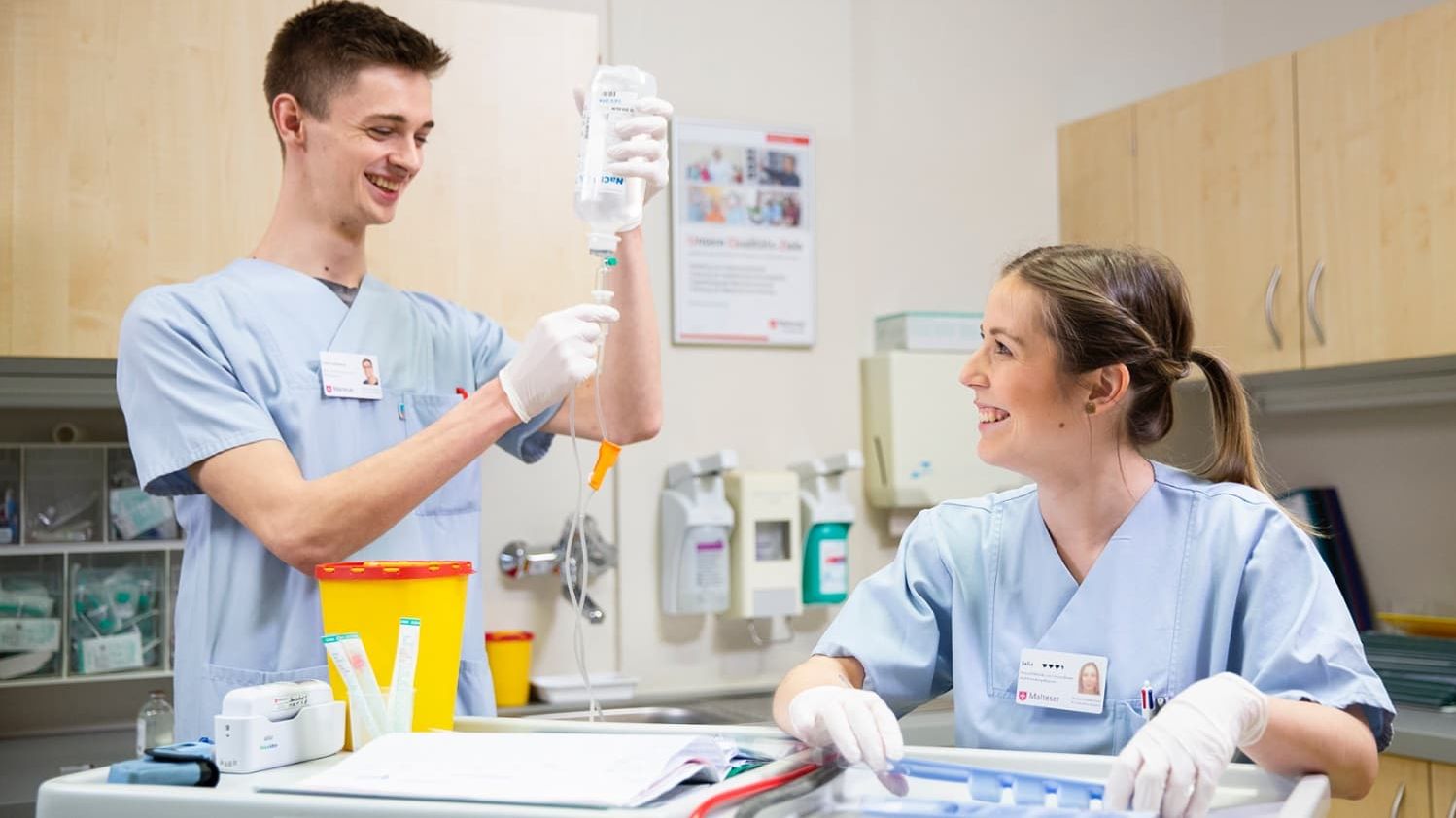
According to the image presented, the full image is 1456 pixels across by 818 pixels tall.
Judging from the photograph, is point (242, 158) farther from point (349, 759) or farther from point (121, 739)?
point (349, 759)

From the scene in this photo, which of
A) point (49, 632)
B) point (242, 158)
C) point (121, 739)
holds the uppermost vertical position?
point (242, 158)

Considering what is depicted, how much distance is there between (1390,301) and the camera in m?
2.64

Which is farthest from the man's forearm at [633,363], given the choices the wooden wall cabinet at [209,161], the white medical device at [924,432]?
the white medical device at [924,432]

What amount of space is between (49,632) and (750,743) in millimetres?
1889

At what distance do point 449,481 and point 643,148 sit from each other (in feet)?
1.88

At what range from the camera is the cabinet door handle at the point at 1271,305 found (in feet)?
9.48

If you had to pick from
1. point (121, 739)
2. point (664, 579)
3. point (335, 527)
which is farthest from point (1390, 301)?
point (121, 739)

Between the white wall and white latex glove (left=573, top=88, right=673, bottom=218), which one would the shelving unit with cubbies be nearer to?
the white wall

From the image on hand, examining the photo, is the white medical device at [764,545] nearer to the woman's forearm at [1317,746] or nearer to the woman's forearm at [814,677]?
the woman's forearm at [814,677]

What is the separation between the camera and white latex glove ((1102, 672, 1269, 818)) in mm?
1003

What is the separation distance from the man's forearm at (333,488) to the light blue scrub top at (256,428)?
0.14 ft

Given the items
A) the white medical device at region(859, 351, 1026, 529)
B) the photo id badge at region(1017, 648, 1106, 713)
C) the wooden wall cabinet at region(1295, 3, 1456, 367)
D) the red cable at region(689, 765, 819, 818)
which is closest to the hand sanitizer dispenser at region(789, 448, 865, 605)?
the white medical device at region(859, 351, 1026, 529)

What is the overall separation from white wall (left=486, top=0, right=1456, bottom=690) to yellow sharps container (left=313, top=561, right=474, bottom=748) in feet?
5.49

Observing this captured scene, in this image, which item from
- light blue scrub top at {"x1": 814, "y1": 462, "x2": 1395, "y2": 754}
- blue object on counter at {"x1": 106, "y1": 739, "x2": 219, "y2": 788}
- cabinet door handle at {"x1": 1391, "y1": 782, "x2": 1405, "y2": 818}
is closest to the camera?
blue object on counter at {"x1": 106, "y1": 739, "x2": 219, "y2": 788}
